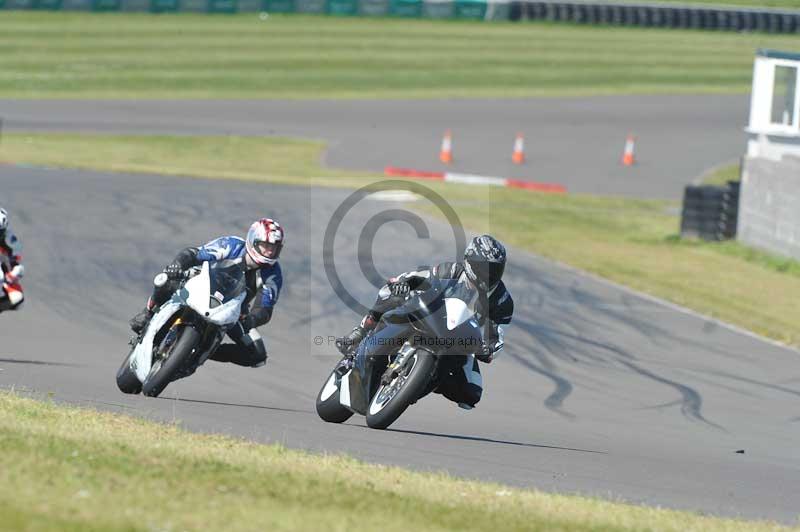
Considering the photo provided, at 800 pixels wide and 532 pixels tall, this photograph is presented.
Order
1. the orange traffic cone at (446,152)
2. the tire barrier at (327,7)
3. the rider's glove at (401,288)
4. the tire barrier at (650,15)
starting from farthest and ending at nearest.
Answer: the tire barrier at (650,15) → the tire barrier at (327,7) → the orange traffic cone at (446,152) → the rider's glove at (401,288)

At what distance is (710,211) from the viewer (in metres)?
25.1

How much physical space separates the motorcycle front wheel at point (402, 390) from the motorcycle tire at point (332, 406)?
0.47m

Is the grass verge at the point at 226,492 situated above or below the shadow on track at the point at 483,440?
above

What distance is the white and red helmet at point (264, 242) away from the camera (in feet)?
36.2

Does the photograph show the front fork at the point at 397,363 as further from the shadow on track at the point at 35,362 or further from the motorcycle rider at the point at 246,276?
the shadow on track at the point at 35,362

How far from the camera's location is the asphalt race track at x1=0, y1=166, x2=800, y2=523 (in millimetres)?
9891

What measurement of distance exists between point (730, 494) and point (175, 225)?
14.0m

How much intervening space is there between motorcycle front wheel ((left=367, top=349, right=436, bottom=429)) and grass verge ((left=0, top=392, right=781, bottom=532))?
3.65 ft

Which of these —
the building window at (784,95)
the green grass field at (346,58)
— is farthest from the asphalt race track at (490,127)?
the building window at (784,95)

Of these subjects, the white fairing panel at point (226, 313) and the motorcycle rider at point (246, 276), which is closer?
the white fairing panel at point (226, 313)

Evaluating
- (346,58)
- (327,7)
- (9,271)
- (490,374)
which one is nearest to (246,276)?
(9,271)

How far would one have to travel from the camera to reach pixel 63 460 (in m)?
7.29

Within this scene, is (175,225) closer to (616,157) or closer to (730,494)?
(730,494)

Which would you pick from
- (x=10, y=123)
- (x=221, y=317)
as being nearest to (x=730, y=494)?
(x=221, y=317)
